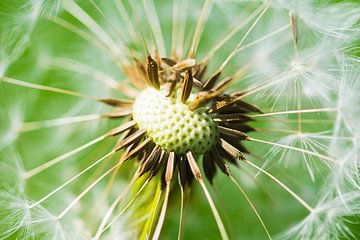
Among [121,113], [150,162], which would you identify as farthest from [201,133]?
[121,113]

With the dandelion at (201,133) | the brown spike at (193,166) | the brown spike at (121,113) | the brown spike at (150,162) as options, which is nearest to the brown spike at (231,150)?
the dandelion at (201,133)

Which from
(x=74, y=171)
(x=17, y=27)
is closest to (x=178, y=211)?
(x=74, y=171)

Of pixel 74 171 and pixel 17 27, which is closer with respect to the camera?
pixel 17 27

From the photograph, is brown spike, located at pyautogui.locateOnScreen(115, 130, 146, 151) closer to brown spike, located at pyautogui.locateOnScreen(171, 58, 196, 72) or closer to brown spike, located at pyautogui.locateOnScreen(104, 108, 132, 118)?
brown spike, located at pyautogui.locateOnScreen(104, 108, 132, 118)

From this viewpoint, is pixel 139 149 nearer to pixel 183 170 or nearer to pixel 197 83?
pixel 183 170

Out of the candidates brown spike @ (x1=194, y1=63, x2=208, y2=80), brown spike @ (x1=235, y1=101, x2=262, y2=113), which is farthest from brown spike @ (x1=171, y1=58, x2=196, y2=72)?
brown spike @ (x1=235, y1=101, x2=262, y2=113)

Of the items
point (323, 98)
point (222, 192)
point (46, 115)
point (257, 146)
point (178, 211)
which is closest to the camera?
point (178, 211)

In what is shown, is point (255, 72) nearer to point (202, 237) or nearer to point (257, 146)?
point (257, 146)
